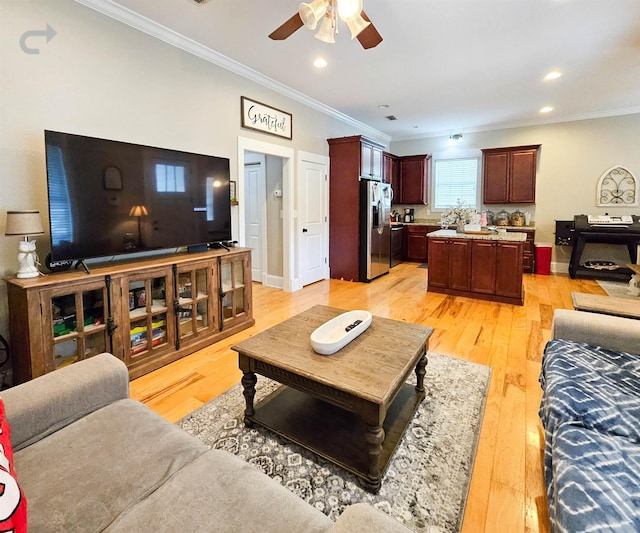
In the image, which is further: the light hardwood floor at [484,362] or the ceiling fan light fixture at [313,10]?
the ceiling fan light fixture at [313,10]

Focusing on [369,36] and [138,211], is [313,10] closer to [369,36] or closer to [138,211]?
[369,36]

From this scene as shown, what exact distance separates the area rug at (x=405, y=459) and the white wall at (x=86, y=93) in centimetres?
170

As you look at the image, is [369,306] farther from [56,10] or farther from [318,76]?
[56,10]

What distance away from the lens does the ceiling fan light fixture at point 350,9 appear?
1.92 metres

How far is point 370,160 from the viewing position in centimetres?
577

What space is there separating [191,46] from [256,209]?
254 centimetres

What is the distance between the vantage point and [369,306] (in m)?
4.34

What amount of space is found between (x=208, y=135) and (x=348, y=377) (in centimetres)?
301

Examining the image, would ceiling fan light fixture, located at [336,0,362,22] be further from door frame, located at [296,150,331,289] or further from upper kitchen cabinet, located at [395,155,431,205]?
upper kitchen cabinet, located at [395,155,431,205]

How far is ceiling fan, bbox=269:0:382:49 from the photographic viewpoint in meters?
1.93

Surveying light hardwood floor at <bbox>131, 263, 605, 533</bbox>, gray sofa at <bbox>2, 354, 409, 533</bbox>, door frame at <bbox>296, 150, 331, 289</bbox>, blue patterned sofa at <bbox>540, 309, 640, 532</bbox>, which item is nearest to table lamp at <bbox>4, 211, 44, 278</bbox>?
light hardwood floor at <bbox>131, 263, 605, 533</bbox>

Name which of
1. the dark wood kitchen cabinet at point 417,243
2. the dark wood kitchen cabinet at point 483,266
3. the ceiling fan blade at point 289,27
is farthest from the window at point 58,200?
the dark wood kitchen cabinet at point 417,243

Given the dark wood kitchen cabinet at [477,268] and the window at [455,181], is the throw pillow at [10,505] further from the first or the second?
the window at [455,181]

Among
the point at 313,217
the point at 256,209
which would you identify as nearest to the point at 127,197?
the point at 256,209
